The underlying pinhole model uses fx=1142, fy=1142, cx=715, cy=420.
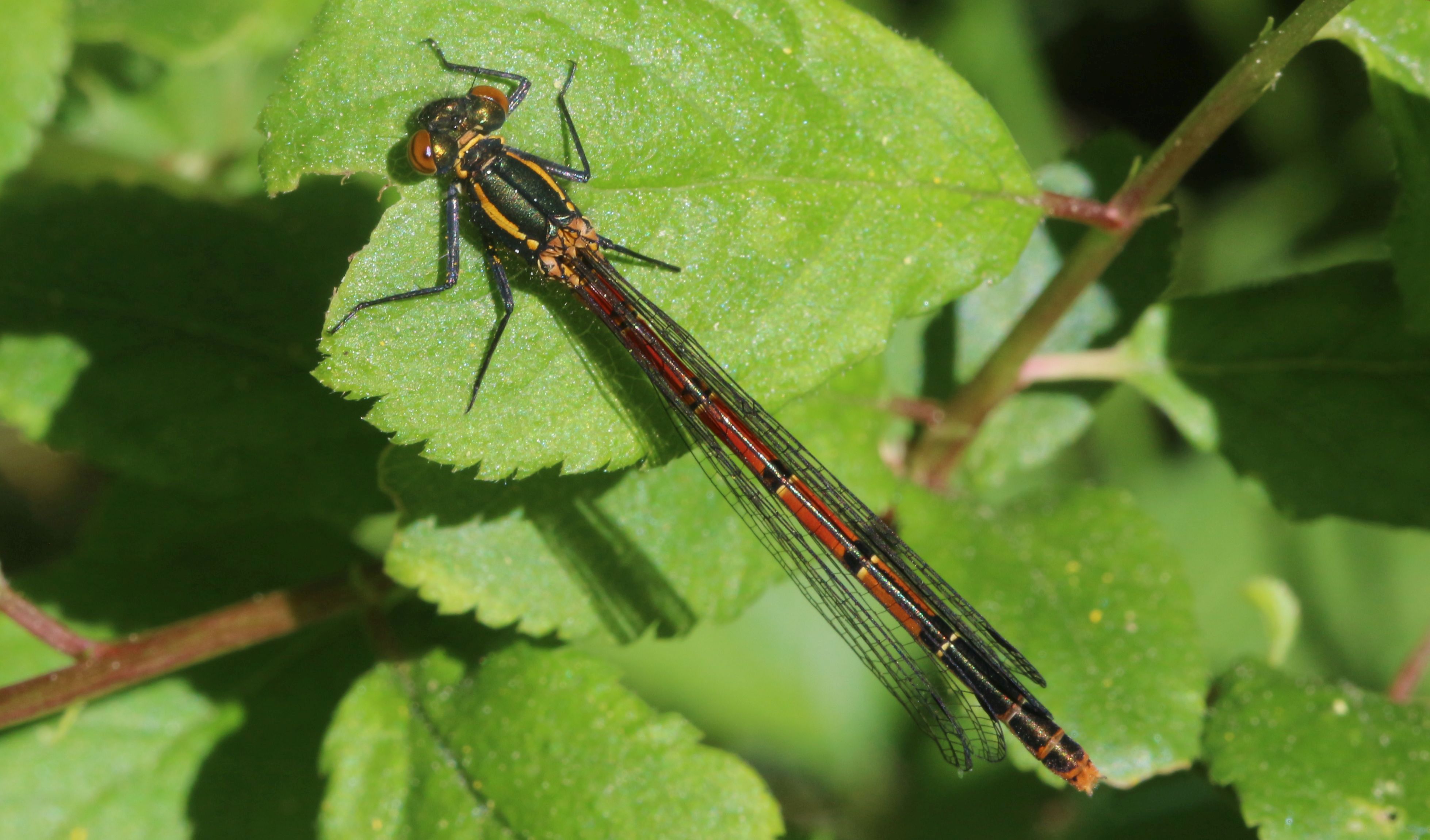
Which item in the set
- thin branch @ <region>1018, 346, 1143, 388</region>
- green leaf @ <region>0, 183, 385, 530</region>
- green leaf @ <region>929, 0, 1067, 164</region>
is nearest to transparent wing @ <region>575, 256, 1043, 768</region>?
thin branch @ <region>1018, 346, 1143, 388</region>

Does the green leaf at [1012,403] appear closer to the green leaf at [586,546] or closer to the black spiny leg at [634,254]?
the green leaf at [586,546]

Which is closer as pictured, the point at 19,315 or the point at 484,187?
the point at 484,187

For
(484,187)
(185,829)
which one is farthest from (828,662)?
(484,187)

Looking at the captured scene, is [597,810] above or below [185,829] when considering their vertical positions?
below

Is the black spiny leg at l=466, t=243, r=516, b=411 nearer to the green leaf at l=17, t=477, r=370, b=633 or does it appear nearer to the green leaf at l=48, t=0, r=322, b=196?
the green leaf at l=17, t=477, r=370, b=633

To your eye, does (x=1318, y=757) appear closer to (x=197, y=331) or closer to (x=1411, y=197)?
(x=1411, y=197)

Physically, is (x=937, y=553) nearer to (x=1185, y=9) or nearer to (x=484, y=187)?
(x=484, y=187)

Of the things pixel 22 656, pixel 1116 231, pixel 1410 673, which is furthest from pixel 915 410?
pixel 22 656
